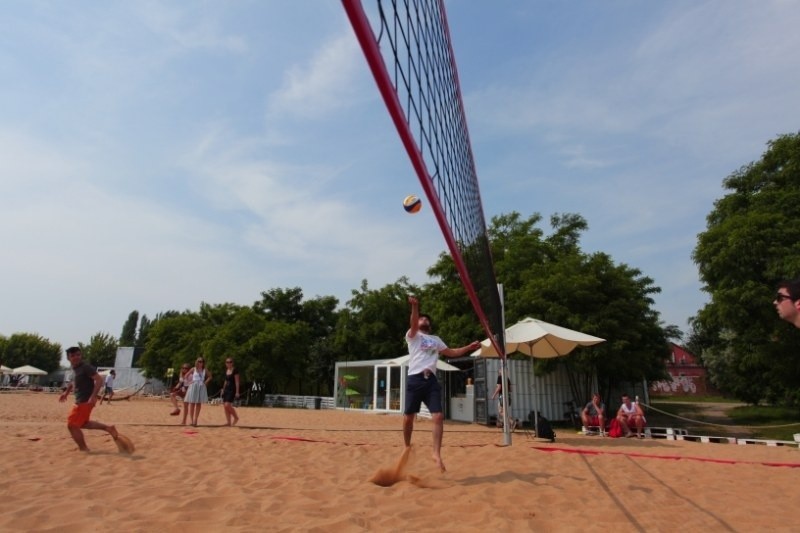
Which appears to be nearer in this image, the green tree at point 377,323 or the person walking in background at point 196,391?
the person walking in background at point 196,391

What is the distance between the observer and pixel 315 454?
505 centimetres

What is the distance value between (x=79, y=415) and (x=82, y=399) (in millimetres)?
225

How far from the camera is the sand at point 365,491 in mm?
2590

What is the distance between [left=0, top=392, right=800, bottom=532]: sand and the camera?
2.59m

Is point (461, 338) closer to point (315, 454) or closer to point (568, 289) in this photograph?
point (568, 289)

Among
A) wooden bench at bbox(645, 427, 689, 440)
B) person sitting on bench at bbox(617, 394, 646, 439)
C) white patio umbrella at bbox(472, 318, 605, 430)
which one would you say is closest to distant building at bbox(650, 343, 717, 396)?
wooden bench at bbox(645, 427, 689, 440)

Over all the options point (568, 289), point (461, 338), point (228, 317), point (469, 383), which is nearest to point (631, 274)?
point (568, 289)

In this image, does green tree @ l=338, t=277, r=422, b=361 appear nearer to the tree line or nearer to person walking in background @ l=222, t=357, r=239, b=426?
the tree line

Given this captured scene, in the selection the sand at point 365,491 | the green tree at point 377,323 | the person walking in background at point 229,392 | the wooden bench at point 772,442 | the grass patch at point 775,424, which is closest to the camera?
the sand at point 365,491

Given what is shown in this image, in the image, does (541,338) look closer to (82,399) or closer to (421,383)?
(421,383)

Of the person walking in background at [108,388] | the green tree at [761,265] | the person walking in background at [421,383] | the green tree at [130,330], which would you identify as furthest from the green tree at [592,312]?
the green tree at [130,330]

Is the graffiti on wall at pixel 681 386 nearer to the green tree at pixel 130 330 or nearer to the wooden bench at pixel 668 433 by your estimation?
the wooden bench at pixel 668 433

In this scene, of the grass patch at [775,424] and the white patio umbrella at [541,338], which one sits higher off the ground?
the white patio umbrella at [541,338]

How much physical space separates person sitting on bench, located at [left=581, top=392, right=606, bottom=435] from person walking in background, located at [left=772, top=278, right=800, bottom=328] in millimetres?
8353
